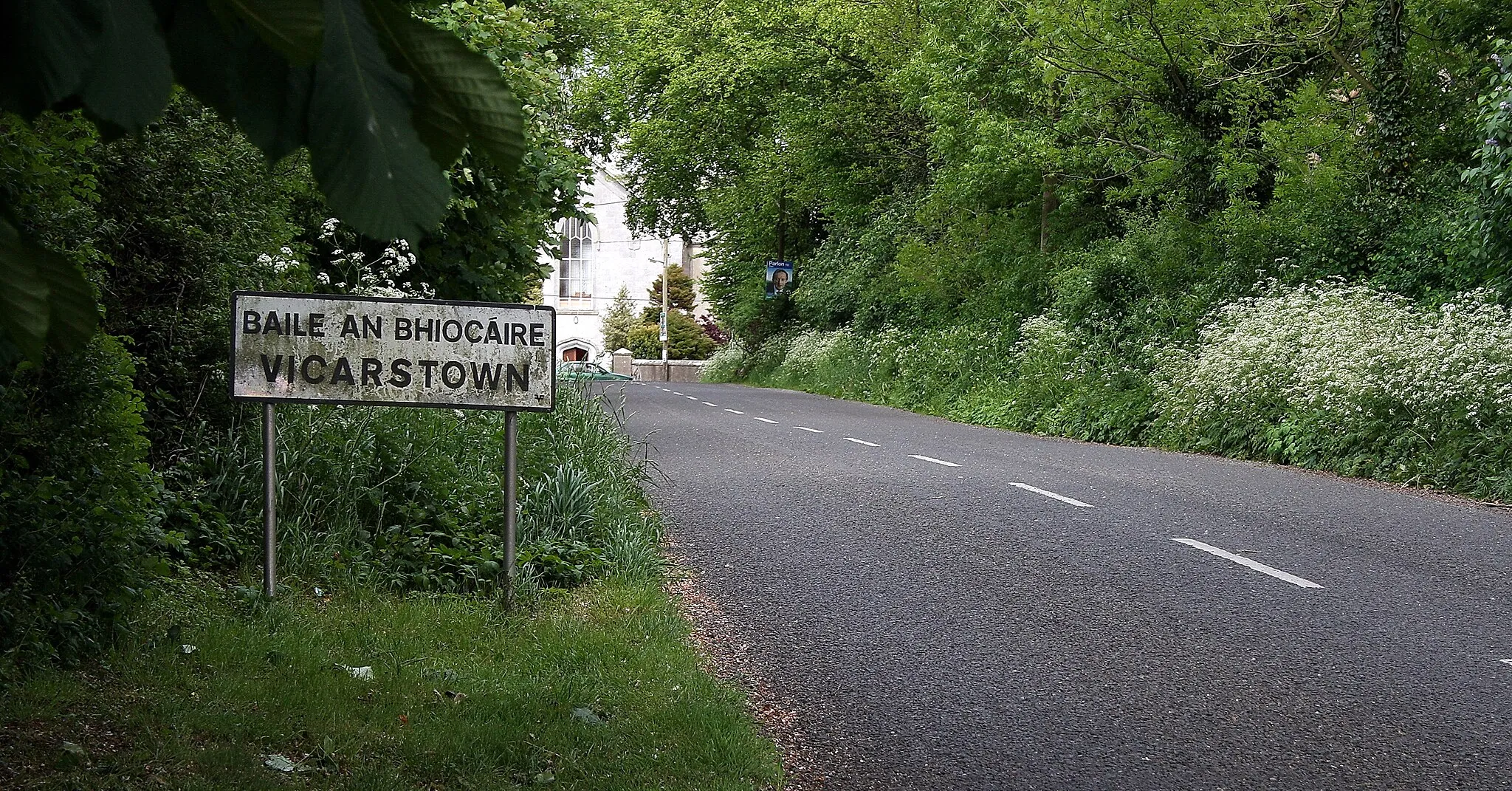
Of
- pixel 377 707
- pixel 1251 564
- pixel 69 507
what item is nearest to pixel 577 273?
pixel 1251 564

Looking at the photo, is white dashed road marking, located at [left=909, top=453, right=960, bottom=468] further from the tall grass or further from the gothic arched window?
the gothic arched window

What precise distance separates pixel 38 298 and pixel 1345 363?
14745 mm

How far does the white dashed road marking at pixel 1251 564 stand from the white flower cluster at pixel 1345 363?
17.0 feet

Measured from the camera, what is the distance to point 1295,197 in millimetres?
17797

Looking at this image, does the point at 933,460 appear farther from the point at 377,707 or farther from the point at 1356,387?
the point at 377,707

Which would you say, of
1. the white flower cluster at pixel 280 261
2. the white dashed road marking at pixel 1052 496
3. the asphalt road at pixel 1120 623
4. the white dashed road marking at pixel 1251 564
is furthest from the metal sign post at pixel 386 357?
the white dashed road marking at pixel 1052 496

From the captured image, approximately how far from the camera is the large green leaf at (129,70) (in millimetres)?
836

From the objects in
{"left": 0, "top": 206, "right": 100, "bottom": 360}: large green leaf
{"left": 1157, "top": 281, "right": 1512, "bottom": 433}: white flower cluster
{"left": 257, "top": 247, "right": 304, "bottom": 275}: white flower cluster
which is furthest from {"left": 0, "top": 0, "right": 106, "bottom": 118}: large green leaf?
{"left": 1157, "top": 281, "right": 1512, "bottom": 433}: white flower cluster

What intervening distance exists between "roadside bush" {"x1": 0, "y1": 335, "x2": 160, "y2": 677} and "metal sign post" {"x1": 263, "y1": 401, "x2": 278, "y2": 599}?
0.74 meters

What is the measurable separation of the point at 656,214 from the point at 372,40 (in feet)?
144

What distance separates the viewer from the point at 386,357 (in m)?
5.88

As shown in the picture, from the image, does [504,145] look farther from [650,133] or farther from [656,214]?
[656,214]

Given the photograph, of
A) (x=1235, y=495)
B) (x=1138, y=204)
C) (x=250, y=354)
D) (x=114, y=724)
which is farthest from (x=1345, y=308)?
(x=114, y=724)

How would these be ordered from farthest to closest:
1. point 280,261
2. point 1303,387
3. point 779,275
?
1. point 779,275
2. point 1303,387
3. point 280,261
